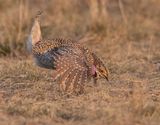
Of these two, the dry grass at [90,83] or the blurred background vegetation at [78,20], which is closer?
the dry grass at [90,83]

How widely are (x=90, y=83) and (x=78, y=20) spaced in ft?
14.4

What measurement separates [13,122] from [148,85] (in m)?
2.17

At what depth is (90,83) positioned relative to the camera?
7.44 meters

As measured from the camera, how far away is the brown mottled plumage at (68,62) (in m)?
6.70

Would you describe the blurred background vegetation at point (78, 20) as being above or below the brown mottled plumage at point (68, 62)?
above

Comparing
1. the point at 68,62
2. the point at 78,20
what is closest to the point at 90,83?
the point at 68,62

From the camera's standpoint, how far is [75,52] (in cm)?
699

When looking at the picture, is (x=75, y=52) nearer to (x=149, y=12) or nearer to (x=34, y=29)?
(x=34, y=29)

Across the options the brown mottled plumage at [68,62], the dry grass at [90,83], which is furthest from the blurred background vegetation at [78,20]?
the brown mottled plumage at [68,62]

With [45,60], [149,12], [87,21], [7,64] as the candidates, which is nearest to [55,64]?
[45,60]

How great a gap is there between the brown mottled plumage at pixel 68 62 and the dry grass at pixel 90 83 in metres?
0.15

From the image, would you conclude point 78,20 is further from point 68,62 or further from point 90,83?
point 68,62

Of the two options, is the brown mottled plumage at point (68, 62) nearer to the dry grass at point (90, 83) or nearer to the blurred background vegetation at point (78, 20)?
the dry grass at point (90, 83)

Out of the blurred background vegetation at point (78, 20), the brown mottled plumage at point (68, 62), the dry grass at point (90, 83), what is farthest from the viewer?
the blurred background vegetation at point (78, 20)
